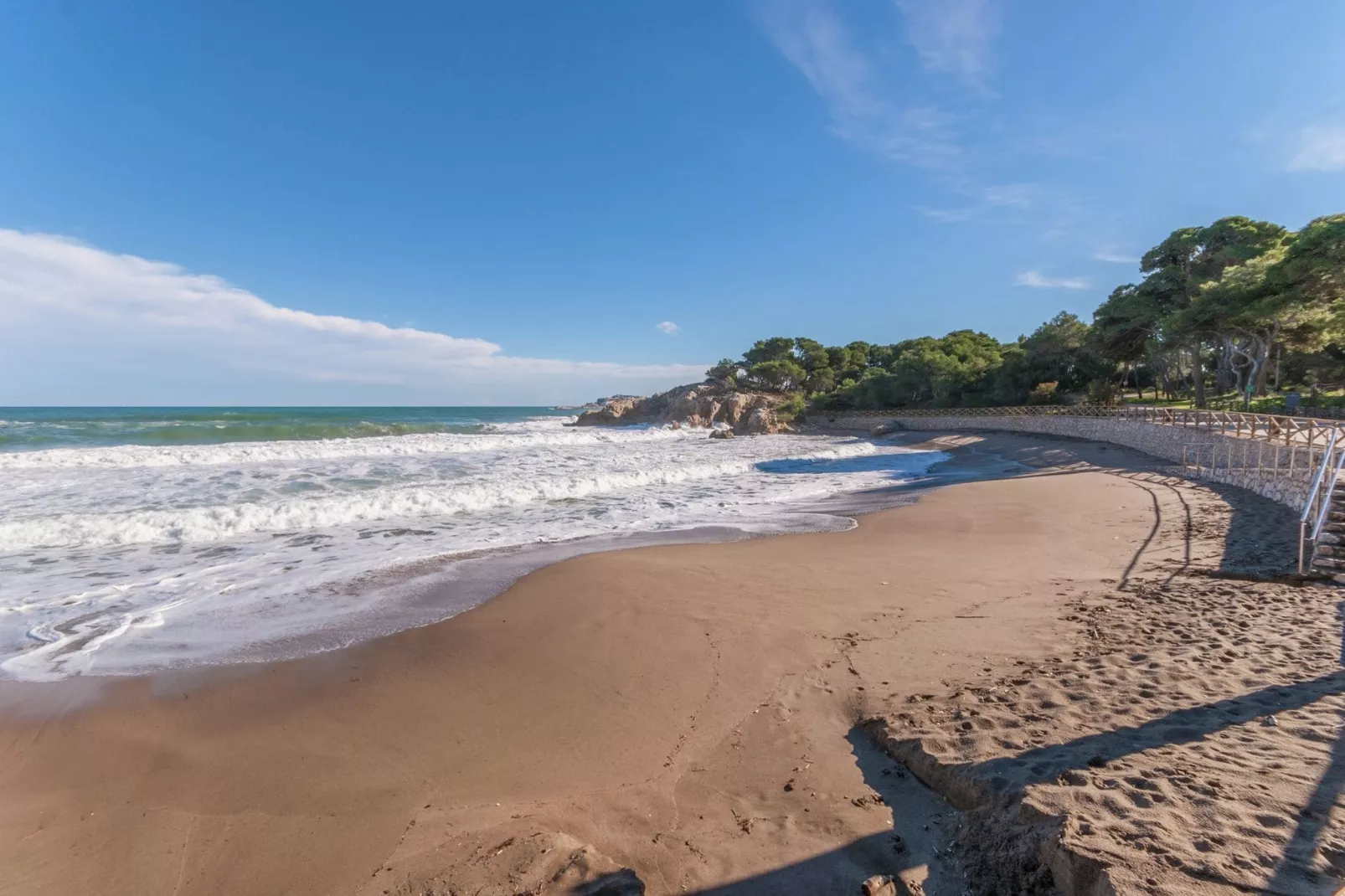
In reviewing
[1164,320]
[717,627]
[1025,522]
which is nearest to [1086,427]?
[1164,320]

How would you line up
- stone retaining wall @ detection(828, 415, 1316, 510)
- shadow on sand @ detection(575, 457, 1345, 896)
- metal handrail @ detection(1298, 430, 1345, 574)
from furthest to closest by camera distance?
stone retaining wall @ detection(828, 415, 1316, 510), metal handrail @ detection(1298, 430, 1345, 574), shadow on sand @ detection(575, 457, 1345, 896)

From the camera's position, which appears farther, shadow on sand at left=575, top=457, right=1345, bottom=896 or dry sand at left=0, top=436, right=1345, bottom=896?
dry sand at left=0, top=436, right=1345, bottom=896

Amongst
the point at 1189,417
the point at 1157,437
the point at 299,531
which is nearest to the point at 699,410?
the point at 1157,437

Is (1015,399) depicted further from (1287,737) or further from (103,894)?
(103,894)

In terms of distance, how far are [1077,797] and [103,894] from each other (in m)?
4.81

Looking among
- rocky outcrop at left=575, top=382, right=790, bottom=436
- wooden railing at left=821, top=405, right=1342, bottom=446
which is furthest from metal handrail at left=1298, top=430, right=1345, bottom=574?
rocky outcrop at left=575, top=382, right=790, bottom=436

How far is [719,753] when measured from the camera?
3.68 meters

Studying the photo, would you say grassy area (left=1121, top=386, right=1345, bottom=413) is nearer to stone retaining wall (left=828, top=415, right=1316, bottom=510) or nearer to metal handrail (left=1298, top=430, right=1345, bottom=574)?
stone retaining wall (left=828, top=415, right=1316, bottom=510)

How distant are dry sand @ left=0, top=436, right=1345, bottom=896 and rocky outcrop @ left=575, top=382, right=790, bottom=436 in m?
41.3

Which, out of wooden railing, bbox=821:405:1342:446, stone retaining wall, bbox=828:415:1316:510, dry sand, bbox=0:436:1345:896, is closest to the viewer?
dry sand, bbox=0:436:1345:896

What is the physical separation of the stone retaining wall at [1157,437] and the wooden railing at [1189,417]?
Result: 0.35m

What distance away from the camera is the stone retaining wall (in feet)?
34.4

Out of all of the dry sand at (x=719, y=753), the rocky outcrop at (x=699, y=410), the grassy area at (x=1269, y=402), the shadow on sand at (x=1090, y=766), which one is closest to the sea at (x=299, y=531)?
the dry sand at (x=719, y=753)

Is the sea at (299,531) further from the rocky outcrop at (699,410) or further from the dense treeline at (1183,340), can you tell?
the rocky outcrop at (699,410)
